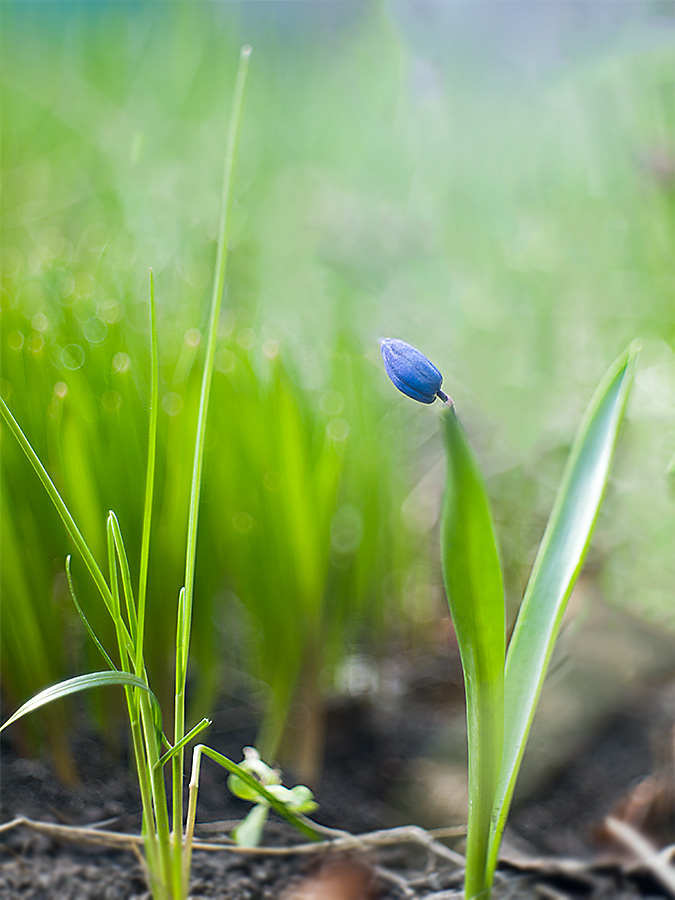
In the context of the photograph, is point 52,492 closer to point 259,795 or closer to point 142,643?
point 142,643

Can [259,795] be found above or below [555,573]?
below

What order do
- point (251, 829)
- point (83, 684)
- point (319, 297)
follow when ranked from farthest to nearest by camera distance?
point (319, 297)
point (251, 829)
point (83, 684)

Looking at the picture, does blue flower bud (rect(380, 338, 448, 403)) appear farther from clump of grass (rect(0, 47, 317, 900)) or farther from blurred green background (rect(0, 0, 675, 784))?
blurred green background (rect(0, 0, 675, 784))

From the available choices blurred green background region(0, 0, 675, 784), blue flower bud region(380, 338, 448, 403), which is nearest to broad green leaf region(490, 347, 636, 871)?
blue flower bud region(380, 338, 448, 403)

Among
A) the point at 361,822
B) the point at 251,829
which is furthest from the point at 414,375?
the point at 361,822

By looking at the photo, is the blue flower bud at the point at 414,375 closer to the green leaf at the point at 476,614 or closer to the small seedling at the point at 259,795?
the green leaf at the point at 476,614

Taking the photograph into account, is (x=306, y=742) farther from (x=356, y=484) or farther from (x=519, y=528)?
(x=519, y=528)
